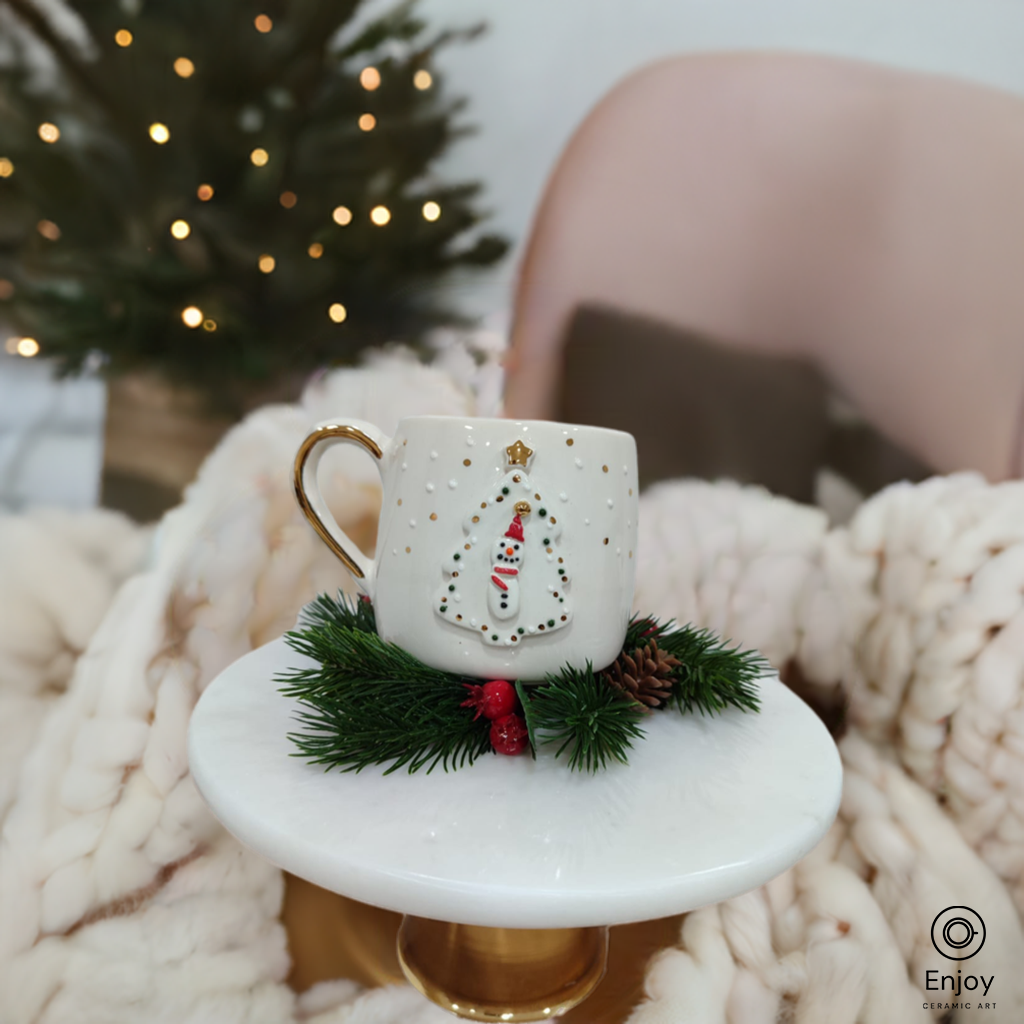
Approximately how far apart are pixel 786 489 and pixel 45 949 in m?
0.83

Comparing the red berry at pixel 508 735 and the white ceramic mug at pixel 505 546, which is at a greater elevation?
the white ceramic mug at pixel 505 546

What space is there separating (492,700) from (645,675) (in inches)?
4.5

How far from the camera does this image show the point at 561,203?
2.71 ft

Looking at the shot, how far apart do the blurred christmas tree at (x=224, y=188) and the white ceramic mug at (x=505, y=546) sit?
0.46m

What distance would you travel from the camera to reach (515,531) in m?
0.42

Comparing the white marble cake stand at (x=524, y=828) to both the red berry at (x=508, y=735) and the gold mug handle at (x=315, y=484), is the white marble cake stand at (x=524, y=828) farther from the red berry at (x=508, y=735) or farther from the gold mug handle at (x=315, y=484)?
the gold mug handle at (x=315, y=484)

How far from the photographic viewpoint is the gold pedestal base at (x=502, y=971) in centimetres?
47

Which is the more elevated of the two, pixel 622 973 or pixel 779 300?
pixel 779 300

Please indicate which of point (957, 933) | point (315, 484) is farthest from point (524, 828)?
point (957, 933)

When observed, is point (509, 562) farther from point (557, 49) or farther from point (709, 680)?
point (557, 49)

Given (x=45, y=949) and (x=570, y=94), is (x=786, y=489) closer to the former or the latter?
(x=570, y=94)

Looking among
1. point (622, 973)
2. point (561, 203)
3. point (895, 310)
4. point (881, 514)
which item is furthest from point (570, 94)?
point (622, 973)

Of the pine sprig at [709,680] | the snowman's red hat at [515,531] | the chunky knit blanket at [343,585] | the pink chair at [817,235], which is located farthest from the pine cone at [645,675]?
the pink chair at [817,235]

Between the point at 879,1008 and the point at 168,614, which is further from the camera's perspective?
the point at 168,614
